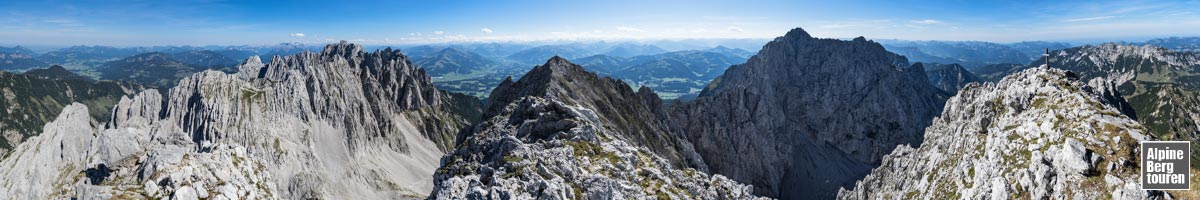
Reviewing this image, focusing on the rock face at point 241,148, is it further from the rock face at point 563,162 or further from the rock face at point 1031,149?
the rock face at point 1031,149

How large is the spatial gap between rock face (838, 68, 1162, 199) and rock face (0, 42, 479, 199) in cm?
7968

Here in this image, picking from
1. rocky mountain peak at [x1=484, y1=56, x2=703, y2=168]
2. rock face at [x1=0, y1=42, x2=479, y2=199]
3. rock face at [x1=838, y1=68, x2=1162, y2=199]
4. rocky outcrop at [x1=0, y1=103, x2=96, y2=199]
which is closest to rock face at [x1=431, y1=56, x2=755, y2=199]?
rocky mountain peak at [x1=484, y1=56, x2=703, y2=168]

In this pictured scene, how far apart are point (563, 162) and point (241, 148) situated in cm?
4708

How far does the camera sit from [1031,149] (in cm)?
6372

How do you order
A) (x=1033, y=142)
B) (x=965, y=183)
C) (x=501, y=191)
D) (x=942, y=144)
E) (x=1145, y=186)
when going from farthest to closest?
(x=942, y=144)
(x=965, y=183)
(x=1033, y=142)
(x=1145, y=186)
(x=501, y=191)

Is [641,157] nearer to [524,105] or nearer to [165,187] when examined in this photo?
[524,105]

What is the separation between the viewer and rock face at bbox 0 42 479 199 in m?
56.2

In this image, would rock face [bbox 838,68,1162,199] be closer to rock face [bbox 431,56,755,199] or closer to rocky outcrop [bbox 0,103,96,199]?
rock face [bbox 431,56,755,199]

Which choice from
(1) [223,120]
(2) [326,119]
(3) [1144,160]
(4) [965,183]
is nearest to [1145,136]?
(3) [1144,160]

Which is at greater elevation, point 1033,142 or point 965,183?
point 1033,142

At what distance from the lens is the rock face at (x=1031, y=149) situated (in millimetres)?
54969

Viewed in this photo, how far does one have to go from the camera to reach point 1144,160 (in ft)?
167

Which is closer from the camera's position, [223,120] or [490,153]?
[490,153]

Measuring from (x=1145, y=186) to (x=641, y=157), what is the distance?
45265 millimetres
